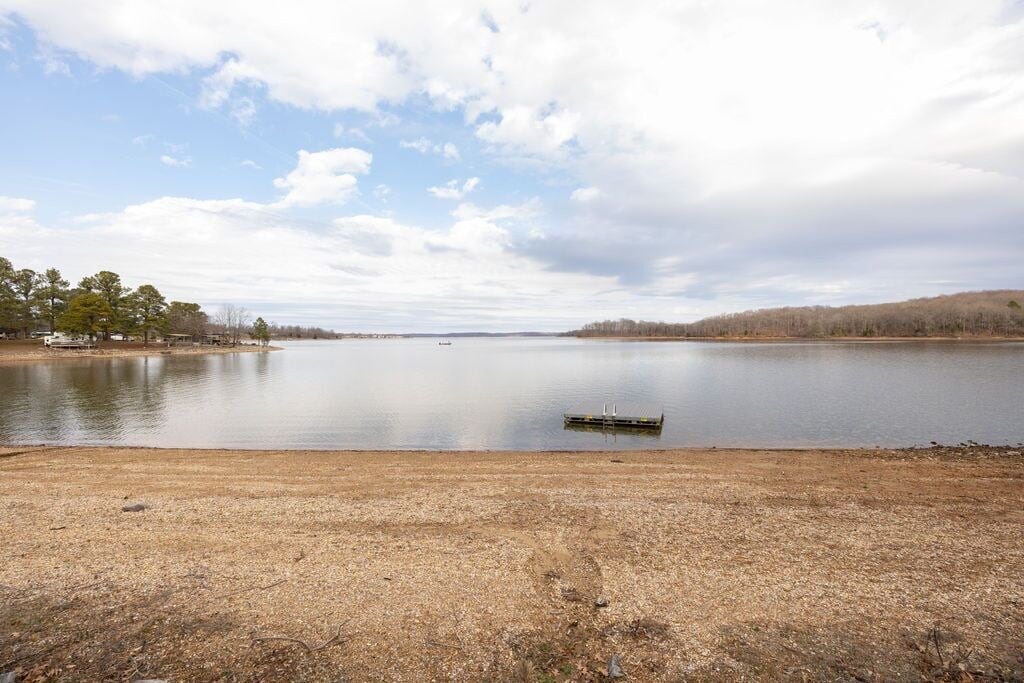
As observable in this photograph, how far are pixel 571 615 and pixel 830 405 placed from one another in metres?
29.5

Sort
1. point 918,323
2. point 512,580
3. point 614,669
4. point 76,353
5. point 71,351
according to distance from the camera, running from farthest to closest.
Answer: point 918,323, point 71,351, point 76,353, point 512,580, point 614,669

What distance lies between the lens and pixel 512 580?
253 inches

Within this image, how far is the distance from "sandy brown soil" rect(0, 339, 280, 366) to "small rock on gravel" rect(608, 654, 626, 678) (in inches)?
3186

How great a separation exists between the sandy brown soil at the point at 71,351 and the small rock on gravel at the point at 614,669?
80932 mm

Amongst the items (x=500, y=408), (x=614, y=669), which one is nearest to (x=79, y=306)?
(x=500, y=408)

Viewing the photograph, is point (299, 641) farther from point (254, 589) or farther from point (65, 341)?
point (65, 341)

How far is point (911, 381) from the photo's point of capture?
3841cm

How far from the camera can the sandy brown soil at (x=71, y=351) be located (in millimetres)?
61681

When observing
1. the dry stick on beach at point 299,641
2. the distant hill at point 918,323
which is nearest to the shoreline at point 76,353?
the dry stick on beach at point 299,641

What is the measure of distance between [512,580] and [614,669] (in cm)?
214

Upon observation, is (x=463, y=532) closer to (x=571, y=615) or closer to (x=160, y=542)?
(x=571, y=615)

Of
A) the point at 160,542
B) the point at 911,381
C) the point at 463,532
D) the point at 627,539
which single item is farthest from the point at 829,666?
the point at 911,381

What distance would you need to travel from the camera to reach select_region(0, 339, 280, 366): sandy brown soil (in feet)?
202

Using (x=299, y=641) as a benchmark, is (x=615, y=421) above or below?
below
